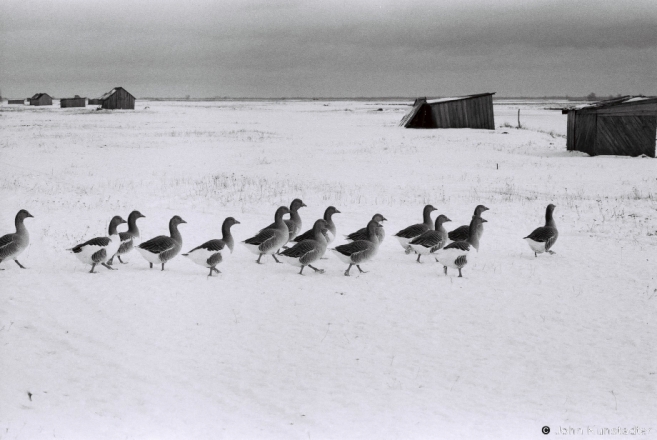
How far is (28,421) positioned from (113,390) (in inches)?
40.7

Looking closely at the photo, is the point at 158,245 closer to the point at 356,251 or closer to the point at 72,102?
the point at 356,251

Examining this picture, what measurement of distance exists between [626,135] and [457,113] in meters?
20.7

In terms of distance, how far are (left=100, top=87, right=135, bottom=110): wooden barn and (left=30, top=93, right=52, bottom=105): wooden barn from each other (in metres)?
37.6

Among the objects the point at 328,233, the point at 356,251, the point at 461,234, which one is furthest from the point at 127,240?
the point at 461,234

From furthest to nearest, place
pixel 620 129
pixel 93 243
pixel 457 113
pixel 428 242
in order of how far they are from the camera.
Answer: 1. pixel 457 113
2. pixel 620 129
3. pixel 428 242
4. pixel 93 243

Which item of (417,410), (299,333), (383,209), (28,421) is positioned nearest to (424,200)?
(383,209)

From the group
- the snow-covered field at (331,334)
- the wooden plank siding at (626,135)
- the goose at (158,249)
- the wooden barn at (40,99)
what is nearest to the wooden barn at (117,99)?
the wooden barn at (40,99)

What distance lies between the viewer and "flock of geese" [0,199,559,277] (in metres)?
11.9

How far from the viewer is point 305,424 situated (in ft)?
23.7

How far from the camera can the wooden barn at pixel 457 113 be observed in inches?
2069

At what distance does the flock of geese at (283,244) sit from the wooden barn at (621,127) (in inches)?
870

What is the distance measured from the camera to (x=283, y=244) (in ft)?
44.6

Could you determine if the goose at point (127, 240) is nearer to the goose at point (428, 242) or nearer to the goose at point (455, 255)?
the goose at point (428, 242)

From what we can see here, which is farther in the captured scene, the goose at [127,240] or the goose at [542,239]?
the goose at [542,239]
